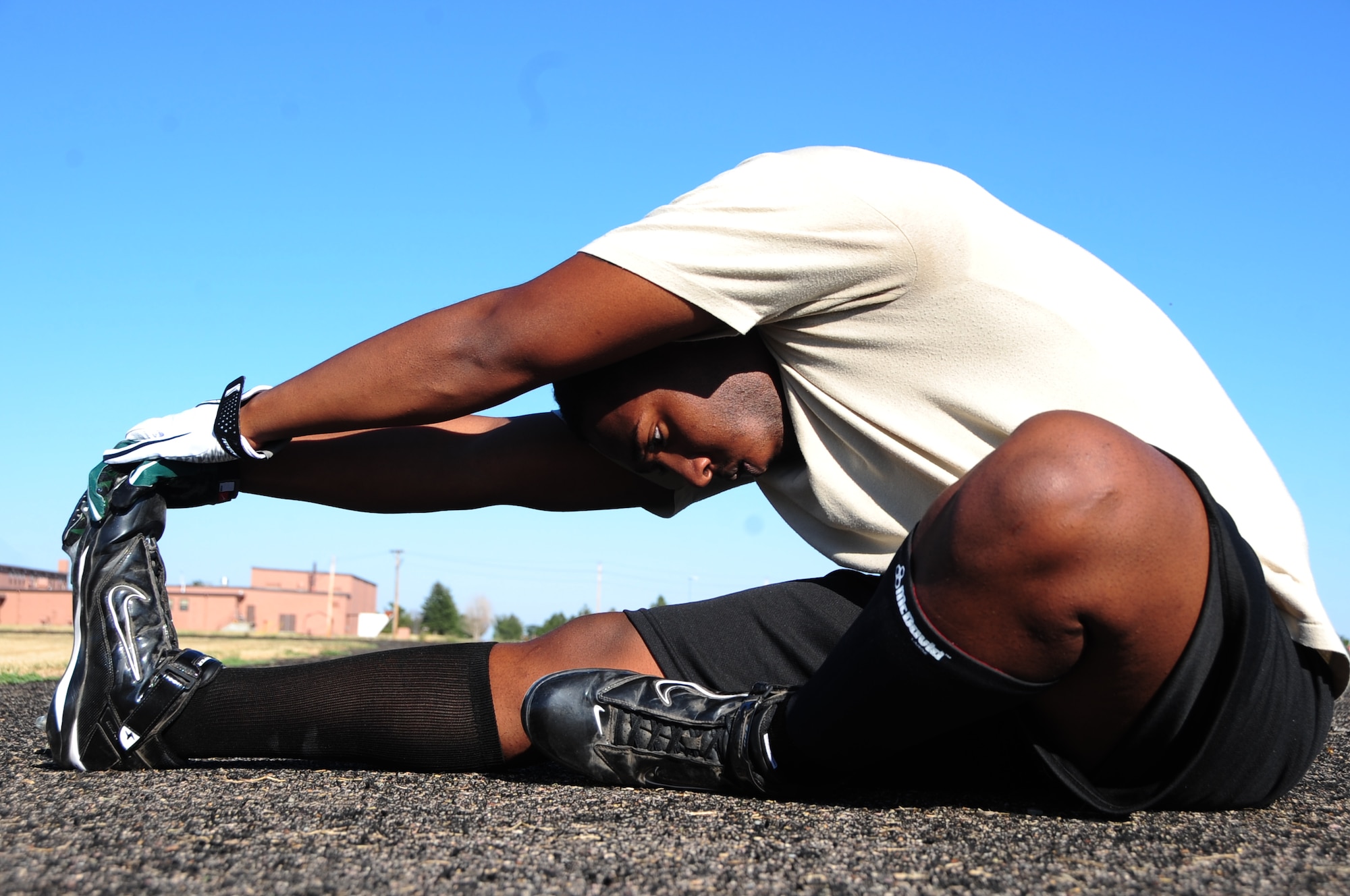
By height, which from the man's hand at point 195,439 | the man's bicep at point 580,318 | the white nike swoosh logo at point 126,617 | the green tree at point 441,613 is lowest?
the green tree at point 441,613

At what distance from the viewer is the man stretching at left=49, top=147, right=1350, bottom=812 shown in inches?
49.4

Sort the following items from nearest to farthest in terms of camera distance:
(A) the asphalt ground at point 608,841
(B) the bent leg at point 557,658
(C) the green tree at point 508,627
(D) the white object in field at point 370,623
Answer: (A) the asphalt ground at point 608,841, (B) the bent leg at point 557,658, (C) the green tree at point 508,627, (D) the white object in field at point 370,623

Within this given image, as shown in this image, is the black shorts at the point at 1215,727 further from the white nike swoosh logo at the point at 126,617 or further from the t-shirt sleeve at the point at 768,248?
the white nike swoosh logo at the point at 126,617

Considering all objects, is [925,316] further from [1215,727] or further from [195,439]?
[195,439]

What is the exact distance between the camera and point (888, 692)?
4.36 ft

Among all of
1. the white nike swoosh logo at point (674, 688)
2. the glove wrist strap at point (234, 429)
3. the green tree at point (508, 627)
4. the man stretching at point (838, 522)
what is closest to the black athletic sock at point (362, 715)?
the man stretching at point (838, 522)

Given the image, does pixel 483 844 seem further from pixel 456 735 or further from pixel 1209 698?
pixel 1209 698

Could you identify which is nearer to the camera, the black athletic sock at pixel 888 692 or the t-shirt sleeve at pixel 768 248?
the black athletic sock at pixel 888 692

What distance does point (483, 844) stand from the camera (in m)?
1.21

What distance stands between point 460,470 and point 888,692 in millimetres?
1397

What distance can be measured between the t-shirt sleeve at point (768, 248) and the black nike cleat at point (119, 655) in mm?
1073

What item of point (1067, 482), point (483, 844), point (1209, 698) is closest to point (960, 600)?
point (1067, 482)

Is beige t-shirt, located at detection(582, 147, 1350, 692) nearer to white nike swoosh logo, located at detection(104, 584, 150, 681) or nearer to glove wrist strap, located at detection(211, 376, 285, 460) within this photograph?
glove wrist strap, located at detection(211, 376, 285, 460)

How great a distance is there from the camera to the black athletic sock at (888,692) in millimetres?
1273
